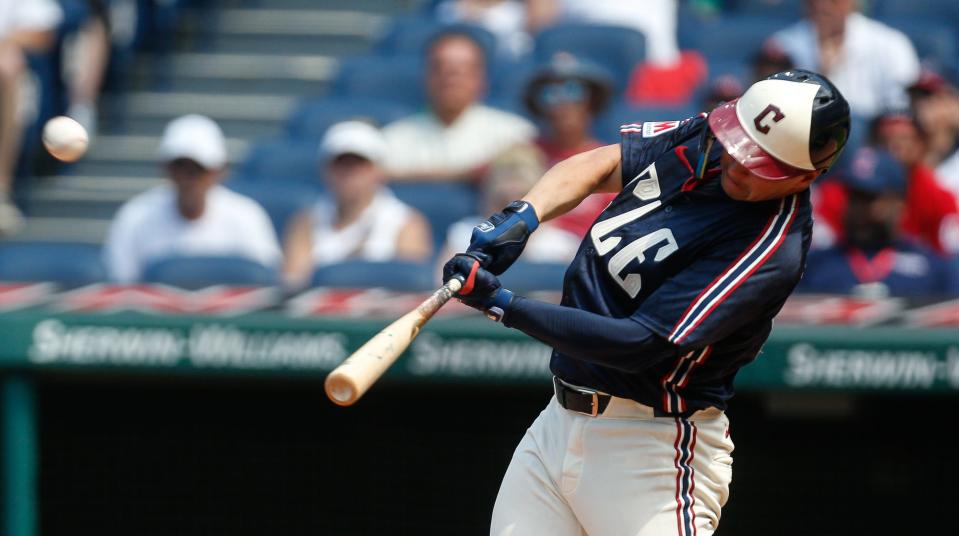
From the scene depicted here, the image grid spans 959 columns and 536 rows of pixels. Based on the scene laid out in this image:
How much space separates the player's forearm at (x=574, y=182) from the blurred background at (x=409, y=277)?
46.9 inches

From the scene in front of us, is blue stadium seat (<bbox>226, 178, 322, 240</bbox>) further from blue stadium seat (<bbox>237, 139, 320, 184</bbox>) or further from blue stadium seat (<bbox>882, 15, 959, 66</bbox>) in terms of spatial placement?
blue stadium seat (<bbox>882, 15, 959, 66</bbox>)

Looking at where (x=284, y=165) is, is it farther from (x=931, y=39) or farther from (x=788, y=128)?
(x=788, y=128)

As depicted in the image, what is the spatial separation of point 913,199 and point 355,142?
2144 millimetres

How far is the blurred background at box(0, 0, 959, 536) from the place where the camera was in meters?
4.45

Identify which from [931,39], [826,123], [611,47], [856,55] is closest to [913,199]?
[856,55]

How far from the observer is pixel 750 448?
184 inches

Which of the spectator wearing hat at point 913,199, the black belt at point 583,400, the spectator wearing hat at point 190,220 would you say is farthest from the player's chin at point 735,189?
the spectator wearing hat at point 190,220

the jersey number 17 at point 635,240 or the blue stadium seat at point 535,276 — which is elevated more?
the blue stadium seat at point 535,276

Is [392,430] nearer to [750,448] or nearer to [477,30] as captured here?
[750,448]

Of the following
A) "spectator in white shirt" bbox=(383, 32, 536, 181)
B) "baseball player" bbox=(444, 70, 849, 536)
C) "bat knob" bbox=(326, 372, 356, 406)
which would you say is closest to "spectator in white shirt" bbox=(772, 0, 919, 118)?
"spectator in white shirt" bbox=(383, 32, 536, 181)

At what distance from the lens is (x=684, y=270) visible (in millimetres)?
2938

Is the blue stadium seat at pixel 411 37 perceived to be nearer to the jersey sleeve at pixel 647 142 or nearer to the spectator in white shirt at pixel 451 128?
the spectator in white shirt at pixel 451 128

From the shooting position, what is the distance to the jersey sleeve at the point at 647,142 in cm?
313

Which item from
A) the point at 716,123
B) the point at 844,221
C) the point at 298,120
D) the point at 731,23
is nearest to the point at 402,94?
the point at 298,120
